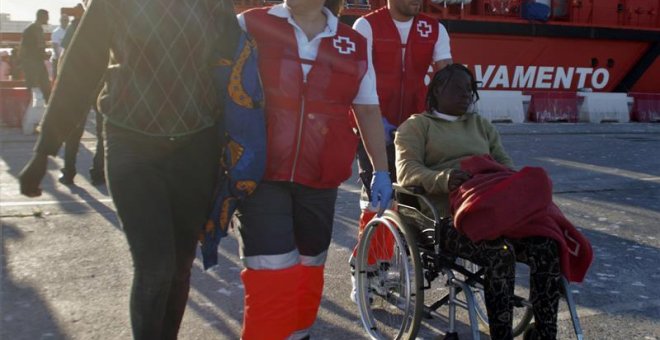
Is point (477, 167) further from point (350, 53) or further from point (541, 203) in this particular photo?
point (350, 53)

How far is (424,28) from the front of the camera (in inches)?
170

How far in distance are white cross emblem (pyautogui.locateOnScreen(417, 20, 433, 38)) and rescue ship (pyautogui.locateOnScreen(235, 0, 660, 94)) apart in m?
12.4

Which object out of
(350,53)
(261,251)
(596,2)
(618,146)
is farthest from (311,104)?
(596,2)

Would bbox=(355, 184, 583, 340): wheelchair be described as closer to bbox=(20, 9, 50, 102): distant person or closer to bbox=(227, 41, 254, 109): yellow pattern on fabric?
bbox=(227, 41, 254, 109): yellow pattern on fabric

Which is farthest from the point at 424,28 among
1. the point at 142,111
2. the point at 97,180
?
the point at 97,180

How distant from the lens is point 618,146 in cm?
1253

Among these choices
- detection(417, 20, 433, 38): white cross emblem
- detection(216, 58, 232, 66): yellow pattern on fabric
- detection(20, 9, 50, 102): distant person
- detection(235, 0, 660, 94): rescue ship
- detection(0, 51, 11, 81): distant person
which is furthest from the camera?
detection(0, 51, 11, 81): distant person

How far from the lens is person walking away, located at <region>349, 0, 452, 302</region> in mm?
4211

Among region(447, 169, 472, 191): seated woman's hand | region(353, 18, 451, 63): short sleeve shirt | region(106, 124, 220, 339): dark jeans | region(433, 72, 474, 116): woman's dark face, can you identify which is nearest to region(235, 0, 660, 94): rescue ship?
region(353, 18, 451, 63): short sleeve shirt

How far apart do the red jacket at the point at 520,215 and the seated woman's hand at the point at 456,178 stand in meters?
0.12

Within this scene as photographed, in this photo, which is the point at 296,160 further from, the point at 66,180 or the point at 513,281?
the point at 66,180

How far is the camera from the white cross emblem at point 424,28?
4.30 m

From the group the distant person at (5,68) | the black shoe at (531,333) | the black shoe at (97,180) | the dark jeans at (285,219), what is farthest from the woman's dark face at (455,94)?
the distant person at (5,68)

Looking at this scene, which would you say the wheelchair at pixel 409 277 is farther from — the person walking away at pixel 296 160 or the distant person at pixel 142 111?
the distant person at pixel 142 111
